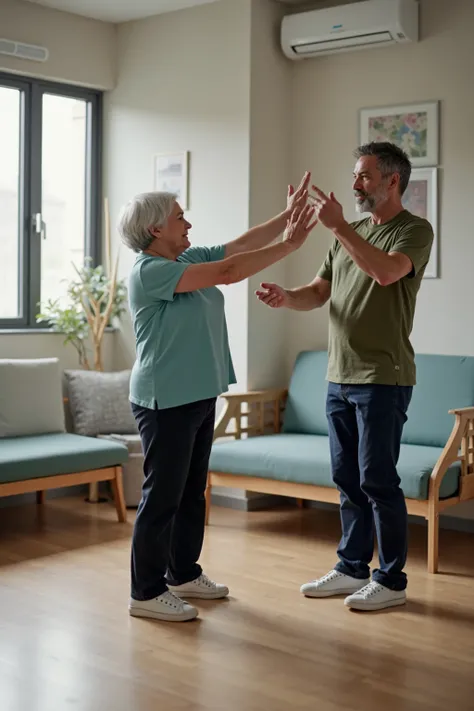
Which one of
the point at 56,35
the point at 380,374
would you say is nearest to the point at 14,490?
the point at 380,374

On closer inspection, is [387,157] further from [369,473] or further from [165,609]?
[165,609]

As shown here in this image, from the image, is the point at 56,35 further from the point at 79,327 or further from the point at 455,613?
the point at 455,613

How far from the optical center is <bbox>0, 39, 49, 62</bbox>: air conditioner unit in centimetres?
538

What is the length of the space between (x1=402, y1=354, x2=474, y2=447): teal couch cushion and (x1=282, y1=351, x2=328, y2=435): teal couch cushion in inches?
21.5

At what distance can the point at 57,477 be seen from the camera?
477 centimetres

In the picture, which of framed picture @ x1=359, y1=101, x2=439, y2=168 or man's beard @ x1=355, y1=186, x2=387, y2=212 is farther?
framed picture @ x1=359, y1=101, x2=439, y2=168

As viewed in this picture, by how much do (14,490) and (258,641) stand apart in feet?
5.60

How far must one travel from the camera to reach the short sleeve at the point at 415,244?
3.49 meters

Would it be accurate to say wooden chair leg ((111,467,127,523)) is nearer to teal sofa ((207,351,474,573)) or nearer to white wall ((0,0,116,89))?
teal sofa ((207,351,474,573))

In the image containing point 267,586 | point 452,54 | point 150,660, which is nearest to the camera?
point 150,660

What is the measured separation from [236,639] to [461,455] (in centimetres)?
164

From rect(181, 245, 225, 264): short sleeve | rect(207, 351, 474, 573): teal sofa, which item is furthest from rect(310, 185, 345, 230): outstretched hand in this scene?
rect(207, 351, 474, 573): teal sofa

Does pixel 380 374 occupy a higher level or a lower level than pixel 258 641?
higher

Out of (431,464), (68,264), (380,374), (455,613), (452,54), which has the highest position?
(452,54)
